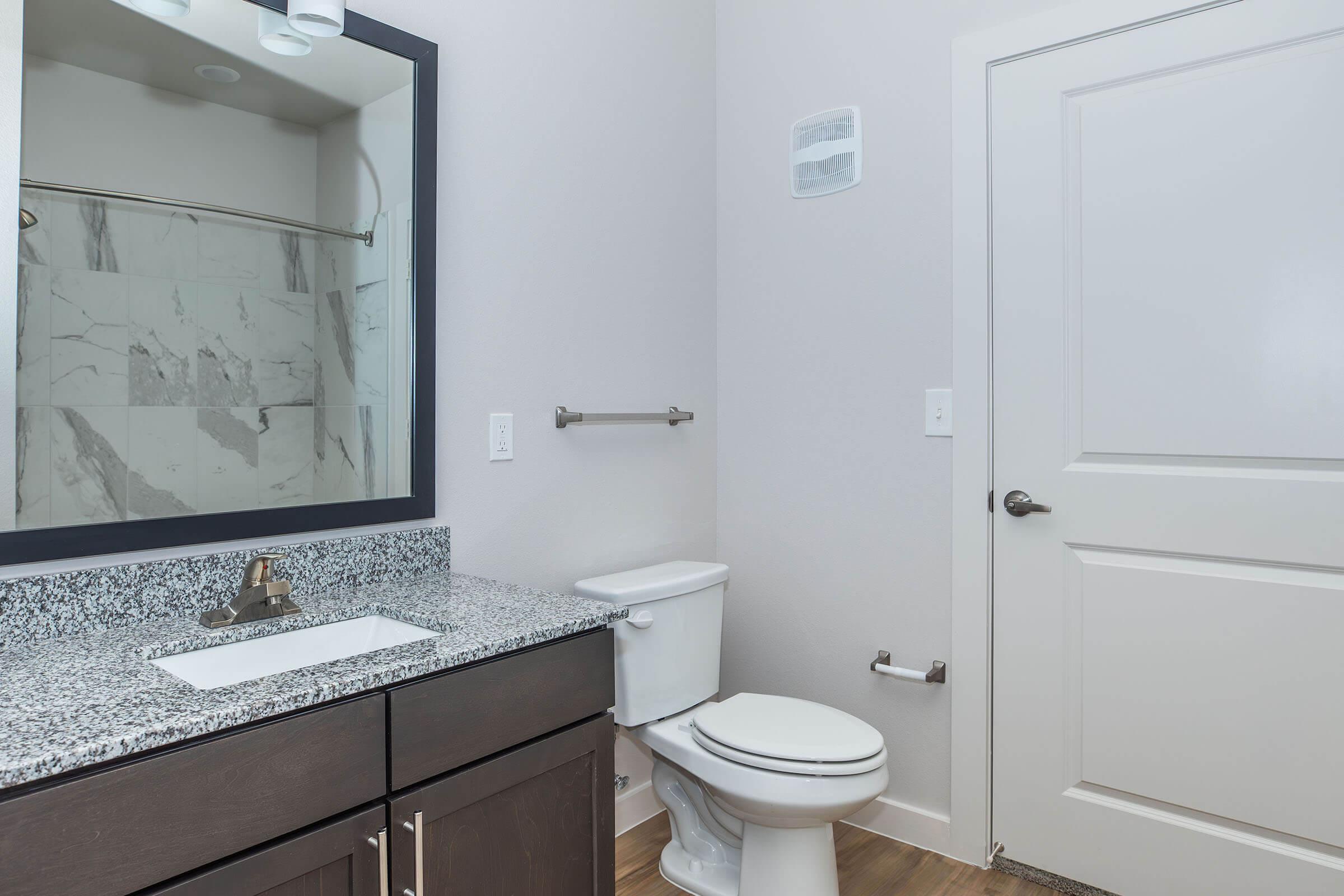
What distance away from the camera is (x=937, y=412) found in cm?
200

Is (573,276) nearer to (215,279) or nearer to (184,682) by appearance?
(215,279)

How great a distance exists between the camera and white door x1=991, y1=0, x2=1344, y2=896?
1.57 metres

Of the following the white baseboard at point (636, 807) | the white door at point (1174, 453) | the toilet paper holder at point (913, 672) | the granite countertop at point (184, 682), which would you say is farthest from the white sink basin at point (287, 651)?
the white door at point (1174, 453)

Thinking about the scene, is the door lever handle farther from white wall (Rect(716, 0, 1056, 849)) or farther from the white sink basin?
the white sink basin

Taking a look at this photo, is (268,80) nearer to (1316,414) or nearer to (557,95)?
(557,95)

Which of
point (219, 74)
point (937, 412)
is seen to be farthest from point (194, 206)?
point (937, 412)

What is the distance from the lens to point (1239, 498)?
5.36 feet

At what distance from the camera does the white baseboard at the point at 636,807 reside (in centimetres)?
210

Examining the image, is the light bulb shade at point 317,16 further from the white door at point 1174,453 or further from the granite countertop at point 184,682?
the white door at point 1174,453

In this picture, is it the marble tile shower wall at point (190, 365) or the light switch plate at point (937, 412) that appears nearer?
the marble tile shower wall at point (190, 365)

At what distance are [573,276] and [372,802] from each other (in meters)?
1.30

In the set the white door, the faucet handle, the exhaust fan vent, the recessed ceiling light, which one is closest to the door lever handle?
the white door

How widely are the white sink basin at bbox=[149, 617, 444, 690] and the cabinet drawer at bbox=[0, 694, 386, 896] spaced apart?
167 mm

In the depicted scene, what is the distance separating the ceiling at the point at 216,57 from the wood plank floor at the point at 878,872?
5.69 ft
